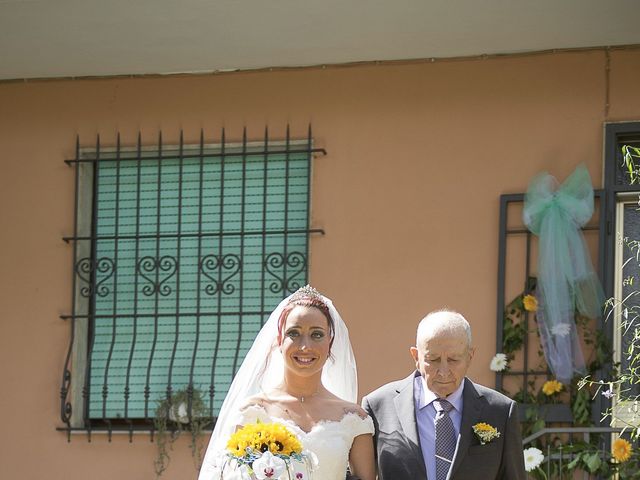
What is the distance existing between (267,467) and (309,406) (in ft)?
2.16

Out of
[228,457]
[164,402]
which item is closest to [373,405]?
[228,457]

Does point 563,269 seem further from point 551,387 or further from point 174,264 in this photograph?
point 174,264

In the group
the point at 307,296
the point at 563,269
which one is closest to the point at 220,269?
the point at 563,269

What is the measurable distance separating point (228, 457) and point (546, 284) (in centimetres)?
315

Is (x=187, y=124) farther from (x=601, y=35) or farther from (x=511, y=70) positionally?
(x=601, y=35)

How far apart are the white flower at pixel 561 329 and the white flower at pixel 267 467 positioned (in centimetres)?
308

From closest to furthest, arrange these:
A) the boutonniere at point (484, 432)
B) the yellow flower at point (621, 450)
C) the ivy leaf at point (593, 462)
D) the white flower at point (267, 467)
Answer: the white flower at point (267, 467) → the boutonniere at point (484, 432) → the yellow flower at point (621, 450) → the ivy leaf at point (593, 462)

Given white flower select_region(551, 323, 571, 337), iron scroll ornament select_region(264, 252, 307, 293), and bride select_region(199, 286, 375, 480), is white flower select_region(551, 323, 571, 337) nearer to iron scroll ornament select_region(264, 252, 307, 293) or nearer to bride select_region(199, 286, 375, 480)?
iron scroll ornament select_region(264, 252, 307, 293)

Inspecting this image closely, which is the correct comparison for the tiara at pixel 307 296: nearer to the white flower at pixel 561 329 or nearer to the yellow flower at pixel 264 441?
the yellow flower at pixel 264 441

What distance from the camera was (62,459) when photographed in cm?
814

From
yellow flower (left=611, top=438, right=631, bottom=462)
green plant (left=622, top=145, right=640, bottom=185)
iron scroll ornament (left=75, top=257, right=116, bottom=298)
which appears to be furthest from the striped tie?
iron scroll ornament (left=75, top=257, right=116, bottom=298)

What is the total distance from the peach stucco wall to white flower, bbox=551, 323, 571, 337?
40 centimetres

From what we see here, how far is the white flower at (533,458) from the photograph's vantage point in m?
7.07

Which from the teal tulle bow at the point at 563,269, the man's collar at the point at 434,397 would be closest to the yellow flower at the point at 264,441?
the man's collar at the point at 434,397
